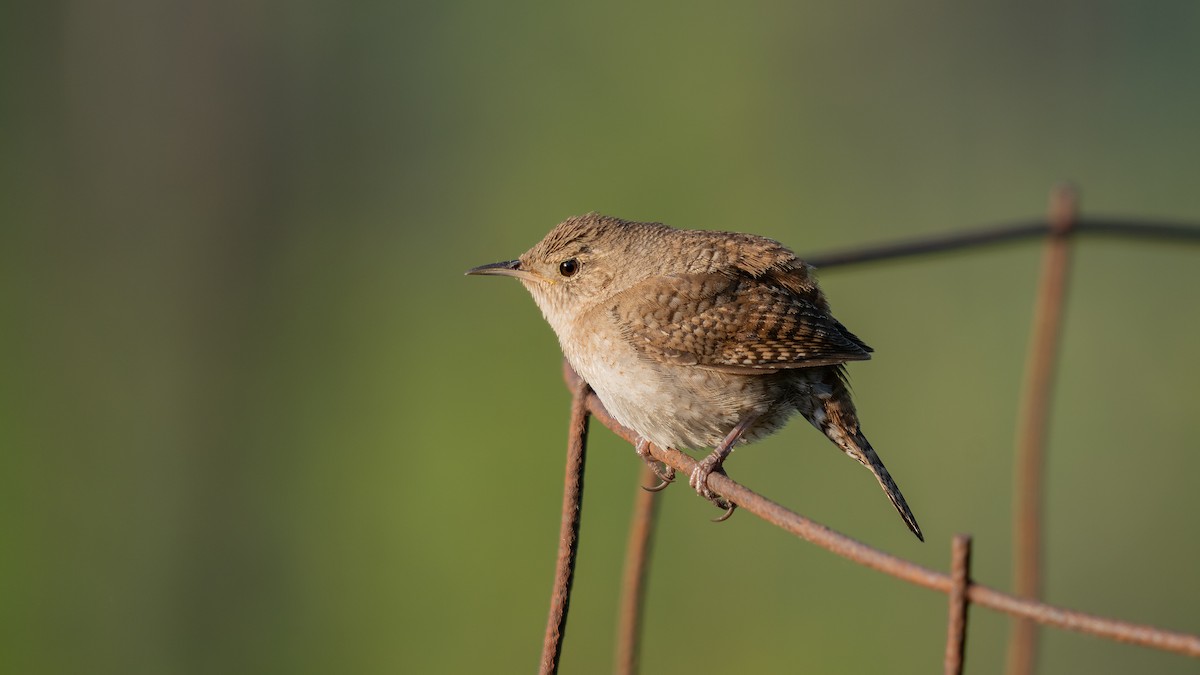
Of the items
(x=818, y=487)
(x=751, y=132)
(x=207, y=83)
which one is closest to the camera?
(x=818, y=487)

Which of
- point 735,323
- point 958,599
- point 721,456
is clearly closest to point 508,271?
point 735,323

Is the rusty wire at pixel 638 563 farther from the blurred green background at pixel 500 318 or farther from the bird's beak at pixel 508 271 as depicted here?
the blurred green background at pixel 500 318

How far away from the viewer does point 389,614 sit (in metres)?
5.86

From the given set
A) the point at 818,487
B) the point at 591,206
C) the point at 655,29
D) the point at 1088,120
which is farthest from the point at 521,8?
the point at 818,487

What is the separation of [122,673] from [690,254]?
4.54 metres

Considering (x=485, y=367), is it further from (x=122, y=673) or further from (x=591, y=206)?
(x=122, y=673)

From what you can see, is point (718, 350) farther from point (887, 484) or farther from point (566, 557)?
point (566, 557)

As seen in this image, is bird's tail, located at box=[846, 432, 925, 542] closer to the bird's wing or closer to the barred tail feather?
the barred tail feather

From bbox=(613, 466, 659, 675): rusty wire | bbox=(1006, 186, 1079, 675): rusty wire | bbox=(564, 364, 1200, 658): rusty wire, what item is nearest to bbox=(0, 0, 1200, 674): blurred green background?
bbox=(1006, 186, 1079, 675): rusty wire

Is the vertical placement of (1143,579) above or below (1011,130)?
below

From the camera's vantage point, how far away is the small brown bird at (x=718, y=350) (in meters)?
2.71

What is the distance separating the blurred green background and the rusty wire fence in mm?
2573

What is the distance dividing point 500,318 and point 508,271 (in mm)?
3832

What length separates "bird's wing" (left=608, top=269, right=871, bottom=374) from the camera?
105 inches
